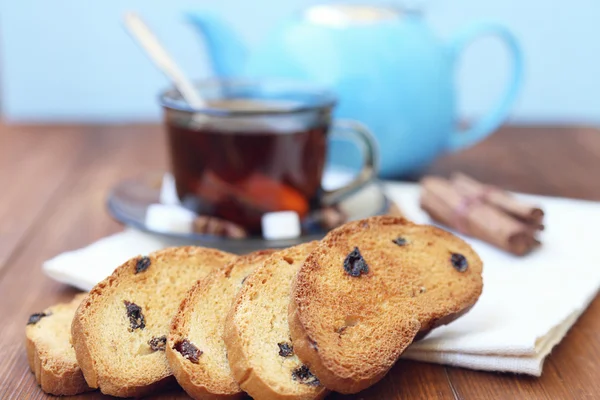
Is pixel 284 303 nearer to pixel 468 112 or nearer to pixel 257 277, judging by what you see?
pixel 257 277

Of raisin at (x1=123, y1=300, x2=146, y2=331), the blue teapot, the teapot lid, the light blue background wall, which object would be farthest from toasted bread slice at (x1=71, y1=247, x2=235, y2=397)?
the light blue background wall

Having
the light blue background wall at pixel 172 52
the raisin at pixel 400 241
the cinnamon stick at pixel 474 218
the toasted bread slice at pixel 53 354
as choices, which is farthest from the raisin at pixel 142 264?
the light blue background wall at pixel 172 52

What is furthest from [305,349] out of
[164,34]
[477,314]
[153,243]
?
[164,34]

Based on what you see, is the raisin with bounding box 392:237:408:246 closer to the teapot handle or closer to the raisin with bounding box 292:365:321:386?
the raisin with bounding box 292:365:321:386

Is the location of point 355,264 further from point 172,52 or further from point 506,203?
point 172,52

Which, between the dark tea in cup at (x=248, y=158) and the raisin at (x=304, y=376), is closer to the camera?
the raisin at (x=304, y=376)

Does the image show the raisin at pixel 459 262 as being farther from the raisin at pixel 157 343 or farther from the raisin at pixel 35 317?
the raisin at pixel 35 317
